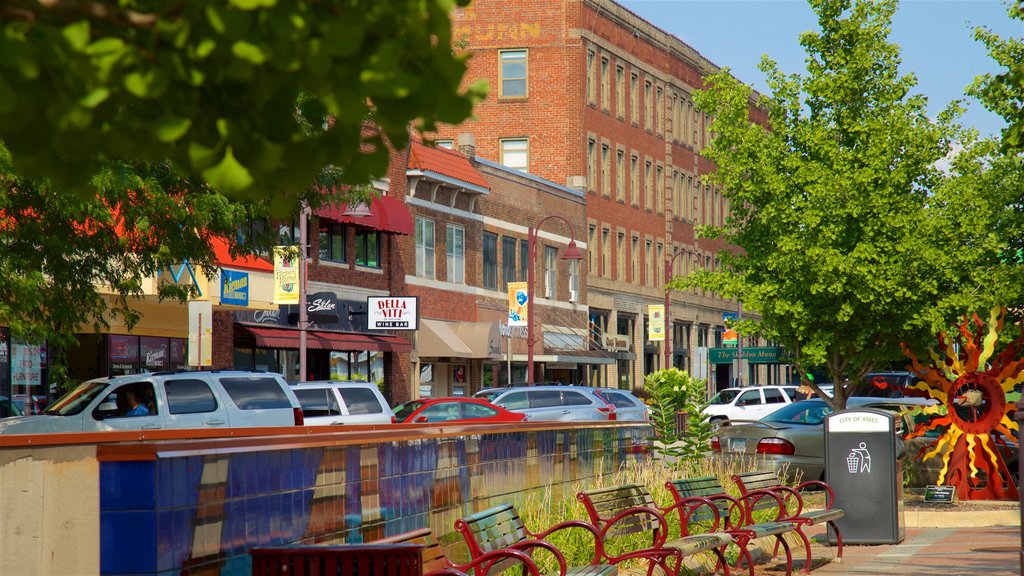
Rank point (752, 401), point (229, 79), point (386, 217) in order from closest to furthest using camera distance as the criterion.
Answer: point (229, 79)
point (386, 217)
point (752, 401)

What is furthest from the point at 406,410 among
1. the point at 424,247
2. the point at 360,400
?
the point at 424,247

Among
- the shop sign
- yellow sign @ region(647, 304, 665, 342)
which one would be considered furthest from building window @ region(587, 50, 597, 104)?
the shop sign

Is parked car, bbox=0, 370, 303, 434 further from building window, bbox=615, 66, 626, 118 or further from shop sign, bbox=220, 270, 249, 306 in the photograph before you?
building window, bbox=615, 66, 626, 118

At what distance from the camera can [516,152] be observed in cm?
6088

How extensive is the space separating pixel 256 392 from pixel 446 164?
24.5 metres

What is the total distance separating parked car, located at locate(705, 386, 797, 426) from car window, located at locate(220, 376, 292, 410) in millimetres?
25107

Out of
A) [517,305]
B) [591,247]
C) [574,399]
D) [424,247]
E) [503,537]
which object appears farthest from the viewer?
[591,247]

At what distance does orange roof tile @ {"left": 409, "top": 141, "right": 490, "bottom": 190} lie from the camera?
43812 millimetres

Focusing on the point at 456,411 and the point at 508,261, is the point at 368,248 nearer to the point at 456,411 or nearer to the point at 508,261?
the point at 508,261

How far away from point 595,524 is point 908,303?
18.7 m

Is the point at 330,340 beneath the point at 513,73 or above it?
beneath

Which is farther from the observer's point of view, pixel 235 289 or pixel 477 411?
pixel 235 289

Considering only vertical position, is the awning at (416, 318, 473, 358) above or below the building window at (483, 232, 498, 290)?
below

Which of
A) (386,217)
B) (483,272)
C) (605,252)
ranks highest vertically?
(605,252)
